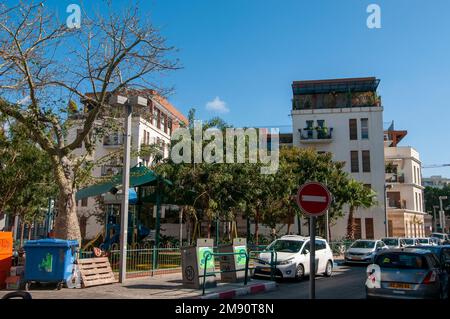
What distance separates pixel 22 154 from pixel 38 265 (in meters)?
11.3

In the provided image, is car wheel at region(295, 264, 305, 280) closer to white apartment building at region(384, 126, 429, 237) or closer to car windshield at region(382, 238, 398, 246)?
car windshield at region(382, 238, 398, 246)

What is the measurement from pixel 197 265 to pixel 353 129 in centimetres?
3590

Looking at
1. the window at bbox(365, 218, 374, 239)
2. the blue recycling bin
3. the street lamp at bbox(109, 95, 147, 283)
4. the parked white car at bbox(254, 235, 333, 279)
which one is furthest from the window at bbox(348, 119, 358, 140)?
the blue recycling bin

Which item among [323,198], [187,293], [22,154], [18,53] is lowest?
[187,293]

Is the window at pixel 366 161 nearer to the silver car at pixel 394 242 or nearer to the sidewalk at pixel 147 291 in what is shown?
the silver car at pixel 394 242

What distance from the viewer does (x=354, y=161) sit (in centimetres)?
4469

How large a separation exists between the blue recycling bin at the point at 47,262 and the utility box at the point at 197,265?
333 centimetres

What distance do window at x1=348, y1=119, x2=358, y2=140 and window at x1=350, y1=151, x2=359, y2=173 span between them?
1631mm

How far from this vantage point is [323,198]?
7801 millimetres

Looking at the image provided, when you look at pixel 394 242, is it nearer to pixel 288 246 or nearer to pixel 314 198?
pixel 288 246

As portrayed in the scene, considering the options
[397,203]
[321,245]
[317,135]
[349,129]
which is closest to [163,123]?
[317,135]

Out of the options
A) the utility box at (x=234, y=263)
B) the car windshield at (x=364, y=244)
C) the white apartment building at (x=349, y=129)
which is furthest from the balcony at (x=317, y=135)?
the utility box at (x=234, y=263)
